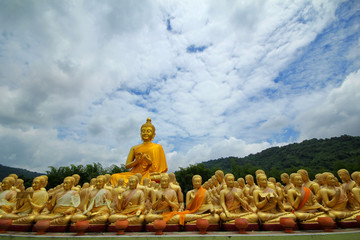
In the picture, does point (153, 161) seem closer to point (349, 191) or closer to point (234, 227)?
point (234, 227)

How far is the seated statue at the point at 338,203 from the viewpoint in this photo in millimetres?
5273

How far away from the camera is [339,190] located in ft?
18.1

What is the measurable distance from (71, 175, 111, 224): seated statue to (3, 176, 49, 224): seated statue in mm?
1204

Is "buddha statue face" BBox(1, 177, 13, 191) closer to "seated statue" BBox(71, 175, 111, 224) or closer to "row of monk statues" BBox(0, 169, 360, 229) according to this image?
"row of monk statues" BBox(0, 169, 360, 229)

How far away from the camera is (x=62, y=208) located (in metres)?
5.51

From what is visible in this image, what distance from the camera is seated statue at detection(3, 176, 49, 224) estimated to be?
5316 millimetres

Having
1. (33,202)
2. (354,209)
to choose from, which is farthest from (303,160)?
(33,202)

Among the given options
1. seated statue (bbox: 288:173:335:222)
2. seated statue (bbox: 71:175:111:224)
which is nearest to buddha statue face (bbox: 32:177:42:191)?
seated statue (bbox: 71:175:111:224)

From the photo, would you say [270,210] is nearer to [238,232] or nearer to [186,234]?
[238,232]

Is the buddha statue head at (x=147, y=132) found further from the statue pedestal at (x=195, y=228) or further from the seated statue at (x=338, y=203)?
the seated statue at (x=338, y=203)

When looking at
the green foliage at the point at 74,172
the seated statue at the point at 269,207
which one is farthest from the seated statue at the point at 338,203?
the green foliage at the point at 74,172

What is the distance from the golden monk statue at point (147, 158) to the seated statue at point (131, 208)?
216 inches

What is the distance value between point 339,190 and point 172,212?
14.8 ft

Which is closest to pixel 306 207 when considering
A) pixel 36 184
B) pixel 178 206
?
pixel 178 206
